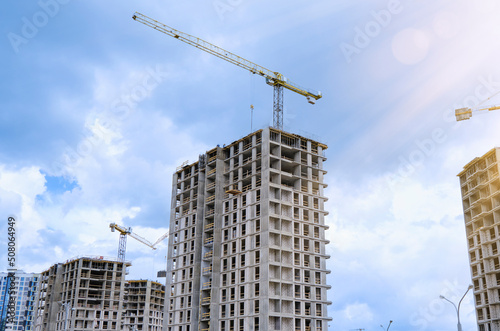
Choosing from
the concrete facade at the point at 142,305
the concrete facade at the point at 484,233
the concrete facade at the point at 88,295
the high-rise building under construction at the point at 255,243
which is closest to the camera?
the high-rise building under construction at the point at 255,243

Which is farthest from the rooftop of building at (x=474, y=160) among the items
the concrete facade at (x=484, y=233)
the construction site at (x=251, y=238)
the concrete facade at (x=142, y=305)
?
the concrete facade at (x=142, y=305)

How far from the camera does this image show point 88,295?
5531 inches

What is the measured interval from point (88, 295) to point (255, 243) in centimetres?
6956

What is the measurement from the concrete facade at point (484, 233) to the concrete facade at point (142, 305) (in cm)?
10567

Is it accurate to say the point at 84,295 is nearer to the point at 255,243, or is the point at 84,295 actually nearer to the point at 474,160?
the point at 255,243

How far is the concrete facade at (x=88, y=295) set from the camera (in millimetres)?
138750

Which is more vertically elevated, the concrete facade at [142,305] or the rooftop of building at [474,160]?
the rooftop of building at [474,160]

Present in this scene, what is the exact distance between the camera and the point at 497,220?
10344 centimetres

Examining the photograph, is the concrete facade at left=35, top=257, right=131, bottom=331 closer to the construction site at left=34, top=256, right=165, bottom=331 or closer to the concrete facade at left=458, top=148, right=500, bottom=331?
the construction site at left=34, top=256, right=165, bottom=331

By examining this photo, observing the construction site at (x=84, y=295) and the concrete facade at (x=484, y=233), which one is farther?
the construction site at (x=84, y=295)

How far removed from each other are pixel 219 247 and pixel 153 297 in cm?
9032

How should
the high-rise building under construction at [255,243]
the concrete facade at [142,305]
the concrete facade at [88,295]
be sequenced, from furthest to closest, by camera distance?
the concrete facade at [142,305], the concrete facade at [88,295], the high-rise building under construction at [255,243]

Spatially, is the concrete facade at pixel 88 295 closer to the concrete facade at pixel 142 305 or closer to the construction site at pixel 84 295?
the construction site at pixel 84 295

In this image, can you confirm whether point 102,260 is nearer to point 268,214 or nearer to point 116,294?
point 116,294
